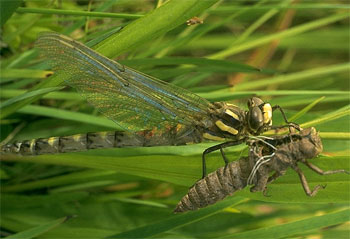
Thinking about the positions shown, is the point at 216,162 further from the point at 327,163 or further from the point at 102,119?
the point at 102,119

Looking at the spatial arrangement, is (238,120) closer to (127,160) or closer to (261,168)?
(261,168)

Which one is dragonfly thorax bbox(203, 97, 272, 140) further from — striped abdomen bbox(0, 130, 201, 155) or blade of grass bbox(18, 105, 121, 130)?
blade of grass bbox(18, 105, 121, 130)

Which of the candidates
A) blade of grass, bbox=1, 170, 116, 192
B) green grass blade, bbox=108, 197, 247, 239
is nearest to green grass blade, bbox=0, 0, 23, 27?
blade of grass, bbox=1, 170, 116, 192

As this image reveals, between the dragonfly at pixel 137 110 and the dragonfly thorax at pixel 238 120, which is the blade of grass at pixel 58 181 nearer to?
the dragonfly at pixel 137 110

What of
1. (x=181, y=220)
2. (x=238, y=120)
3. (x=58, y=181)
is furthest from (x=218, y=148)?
(x=58, y=181)

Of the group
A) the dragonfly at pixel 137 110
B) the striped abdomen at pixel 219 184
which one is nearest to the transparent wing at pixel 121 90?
the dragonfly at pixel 137 110

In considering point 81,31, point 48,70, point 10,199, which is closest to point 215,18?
point 81,31
